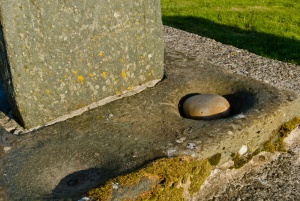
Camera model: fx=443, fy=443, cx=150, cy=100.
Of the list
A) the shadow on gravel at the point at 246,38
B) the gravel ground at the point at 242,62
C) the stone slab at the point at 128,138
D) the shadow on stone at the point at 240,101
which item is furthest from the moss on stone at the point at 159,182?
the shadow on gravel at the point at 246,38

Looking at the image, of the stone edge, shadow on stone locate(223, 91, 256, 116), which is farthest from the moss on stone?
the stone edge

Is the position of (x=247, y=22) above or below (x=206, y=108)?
below

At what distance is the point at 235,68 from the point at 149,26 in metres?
1.88

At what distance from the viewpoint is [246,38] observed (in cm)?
805

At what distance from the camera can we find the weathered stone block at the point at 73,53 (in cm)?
331

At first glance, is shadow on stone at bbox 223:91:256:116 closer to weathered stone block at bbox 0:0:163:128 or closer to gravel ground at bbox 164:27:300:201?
gravel ground at bbox 164:27:300:201

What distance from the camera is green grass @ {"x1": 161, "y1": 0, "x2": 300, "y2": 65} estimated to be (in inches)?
297

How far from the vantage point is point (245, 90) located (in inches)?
159

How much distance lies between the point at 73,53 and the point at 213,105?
1.24 metres

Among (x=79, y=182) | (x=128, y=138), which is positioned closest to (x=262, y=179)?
(x=128, y=138)

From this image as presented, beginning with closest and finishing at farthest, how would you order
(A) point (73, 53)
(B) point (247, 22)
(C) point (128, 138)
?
(C) point (128, 138) < (A) point (73, 53) < (B) point (247, 22)

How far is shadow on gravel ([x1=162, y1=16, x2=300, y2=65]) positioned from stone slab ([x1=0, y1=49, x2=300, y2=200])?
3.27 meters

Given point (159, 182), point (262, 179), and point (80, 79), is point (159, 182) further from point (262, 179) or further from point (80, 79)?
point (80, 79)

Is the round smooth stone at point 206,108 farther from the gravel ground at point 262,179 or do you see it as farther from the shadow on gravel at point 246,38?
the shadow on gravel at point 246,38
